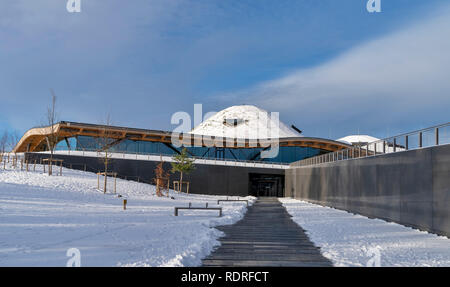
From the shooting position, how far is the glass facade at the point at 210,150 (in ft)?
172

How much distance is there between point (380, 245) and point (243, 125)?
81902 mm

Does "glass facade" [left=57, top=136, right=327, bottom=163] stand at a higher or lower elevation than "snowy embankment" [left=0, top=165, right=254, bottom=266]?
higher

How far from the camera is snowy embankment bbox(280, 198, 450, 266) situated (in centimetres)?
771

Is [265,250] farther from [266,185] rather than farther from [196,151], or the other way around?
[196,151]

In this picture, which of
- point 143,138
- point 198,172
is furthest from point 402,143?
point 143,138

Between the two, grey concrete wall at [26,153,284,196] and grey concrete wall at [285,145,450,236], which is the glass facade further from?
grey concrete wall at [285,145,450,236]

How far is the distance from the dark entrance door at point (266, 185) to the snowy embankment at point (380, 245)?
35439 millimetres

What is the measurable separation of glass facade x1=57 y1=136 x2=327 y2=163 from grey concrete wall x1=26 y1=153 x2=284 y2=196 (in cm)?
901

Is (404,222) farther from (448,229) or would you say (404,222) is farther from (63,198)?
(63,198)

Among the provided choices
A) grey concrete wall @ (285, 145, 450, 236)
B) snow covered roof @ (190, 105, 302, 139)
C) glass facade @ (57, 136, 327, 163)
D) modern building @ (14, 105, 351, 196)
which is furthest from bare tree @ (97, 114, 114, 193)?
snow covered roof @ (190, 105, 302, 139)
